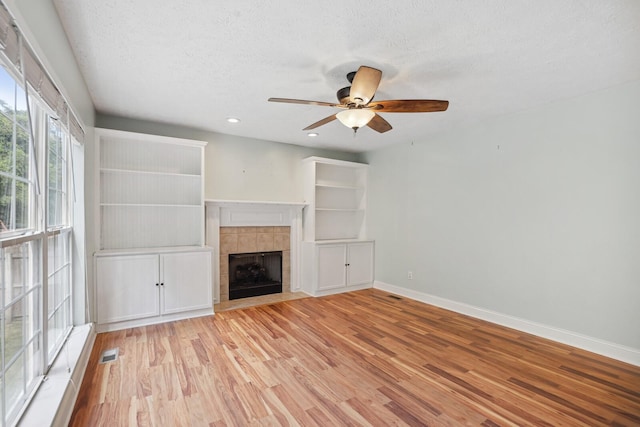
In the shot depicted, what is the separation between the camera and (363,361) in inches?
106

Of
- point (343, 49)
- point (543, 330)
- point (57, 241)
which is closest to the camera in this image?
point (343, 49)

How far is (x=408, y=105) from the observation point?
2.48 meters

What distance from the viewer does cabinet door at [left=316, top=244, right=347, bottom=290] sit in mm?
4914

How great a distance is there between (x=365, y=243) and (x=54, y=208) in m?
4.17

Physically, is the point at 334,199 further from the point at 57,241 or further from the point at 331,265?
the point at 57,241

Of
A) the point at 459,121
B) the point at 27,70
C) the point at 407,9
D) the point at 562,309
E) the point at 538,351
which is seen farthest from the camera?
the point at 459,121

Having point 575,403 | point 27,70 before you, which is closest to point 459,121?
point 575,403

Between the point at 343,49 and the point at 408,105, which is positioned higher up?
the point at 343,49

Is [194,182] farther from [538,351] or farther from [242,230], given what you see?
[538,351]

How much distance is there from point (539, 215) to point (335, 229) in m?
3.12

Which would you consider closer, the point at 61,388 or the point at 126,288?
the point at 61,388

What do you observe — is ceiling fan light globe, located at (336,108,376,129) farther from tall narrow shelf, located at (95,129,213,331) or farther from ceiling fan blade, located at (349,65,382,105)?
tall narrow shelf, located at (95,129,213,331)

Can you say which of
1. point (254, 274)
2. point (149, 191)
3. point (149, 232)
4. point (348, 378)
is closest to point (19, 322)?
point (348, 378)

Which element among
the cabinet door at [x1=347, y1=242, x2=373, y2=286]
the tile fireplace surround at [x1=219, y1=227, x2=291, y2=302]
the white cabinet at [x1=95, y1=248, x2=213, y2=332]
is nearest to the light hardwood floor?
the white cabinet at [x1=95, y1=248, x2=213, y2=332]
